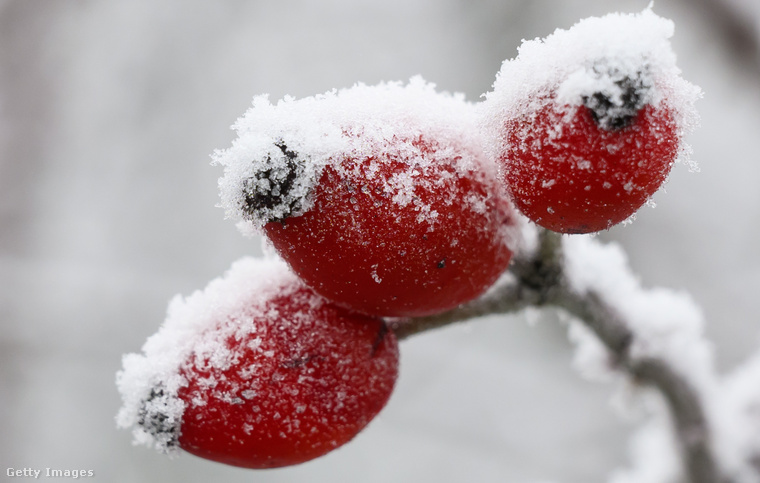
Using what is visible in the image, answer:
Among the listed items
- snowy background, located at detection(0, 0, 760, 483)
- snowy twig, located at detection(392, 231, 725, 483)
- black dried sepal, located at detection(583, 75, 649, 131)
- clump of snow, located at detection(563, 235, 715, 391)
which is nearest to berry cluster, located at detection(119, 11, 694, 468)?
black dried sepal, located at detection(583, 75, 649, 131)

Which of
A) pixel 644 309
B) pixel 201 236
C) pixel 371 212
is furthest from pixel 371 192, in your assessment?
pixel 201 236

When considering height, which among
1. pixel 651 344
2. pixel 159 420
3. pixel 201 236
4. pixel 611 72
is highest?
pixel 201 236

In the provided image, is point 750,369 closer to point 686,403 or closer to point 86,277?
point 686,403

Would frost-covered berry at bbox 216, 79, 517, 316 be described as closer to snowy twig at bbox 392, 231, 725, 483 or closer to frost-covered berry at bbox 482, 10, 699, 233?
frost-covered berry at bbox 482, 10, 699, 233

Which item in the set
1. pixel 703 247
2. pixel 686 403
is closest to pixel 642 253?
pixel 703 247

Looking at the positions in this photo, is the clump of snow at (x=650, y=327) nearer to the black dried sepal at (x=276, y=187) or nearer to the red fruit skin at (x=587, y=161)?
the red fruit skin at (x=587, y=161)

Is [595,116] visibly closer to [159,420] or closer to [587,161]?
[587,161]
